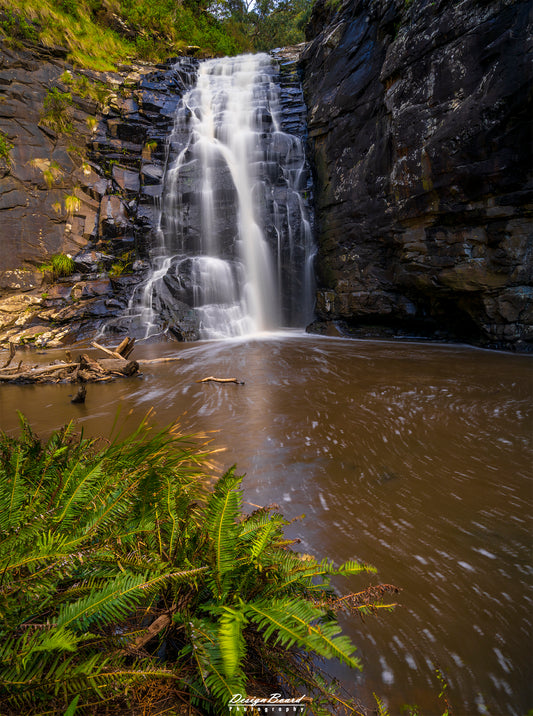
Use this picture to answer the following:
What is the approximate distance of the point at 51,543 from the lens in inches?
41.4

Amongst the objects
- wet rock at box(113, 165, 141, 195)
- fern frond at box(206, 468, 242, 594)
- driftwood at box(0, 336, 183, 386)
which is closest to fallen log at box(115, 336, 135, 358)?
driftwood at box(0, 336, 183, 386)

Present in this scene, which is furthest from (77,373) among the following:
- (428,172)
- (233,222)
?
(233,222)

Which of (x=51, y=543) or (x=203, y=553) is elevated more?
(x=51, y=543)

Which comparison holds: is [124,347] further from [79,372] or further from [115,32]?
[115,32]

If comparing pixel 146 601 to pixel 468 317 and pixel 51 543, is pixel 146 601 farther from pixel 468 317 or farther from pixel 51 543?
pixel 468 317

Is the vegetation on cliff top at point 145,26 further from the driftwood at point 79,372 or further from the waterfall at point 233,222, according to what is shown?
the driftwood at point 79,372

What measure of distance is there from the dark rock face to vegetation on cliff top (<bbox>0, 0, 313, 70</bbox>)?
13852 mm

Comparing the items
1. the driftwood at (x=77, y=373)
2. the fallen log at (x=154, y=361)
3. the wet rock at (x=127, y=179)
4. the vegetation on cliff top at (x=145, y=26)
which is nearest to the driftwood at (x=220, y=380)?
the driftwood at (x=77, y=373)

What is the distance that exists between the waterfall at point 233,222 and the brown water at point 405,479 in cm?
718

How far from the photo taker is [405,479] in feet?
9.55

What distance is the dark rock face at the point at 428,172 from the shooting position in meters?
7.81

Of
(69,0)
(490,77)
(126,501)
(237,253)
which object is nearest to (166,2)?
(69,0)

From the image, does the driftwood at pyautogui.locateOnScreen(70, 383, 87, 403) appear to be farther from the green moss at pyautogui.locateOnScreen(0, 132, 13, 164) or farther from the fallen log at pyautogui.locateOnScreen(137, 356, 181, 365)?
the green moss at pyautogui.locateOnScreen(0, 132, 13, 164)

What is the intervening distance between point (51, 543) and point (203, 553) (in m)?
0.50
